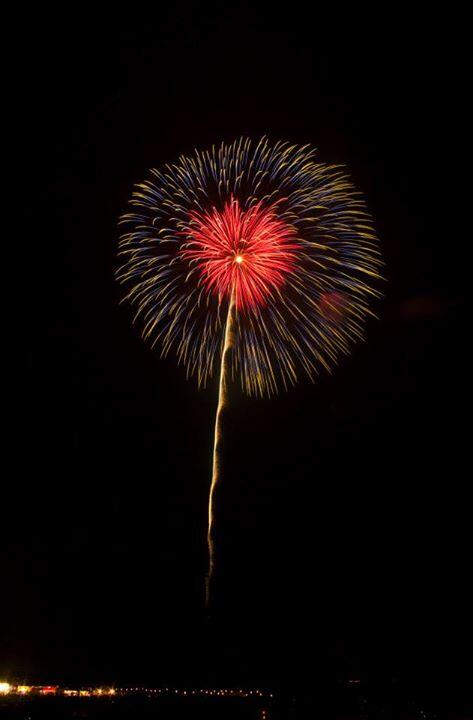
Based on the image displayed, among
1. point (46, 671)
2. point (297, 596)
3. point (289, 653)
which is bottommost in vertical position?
point (46, 671)

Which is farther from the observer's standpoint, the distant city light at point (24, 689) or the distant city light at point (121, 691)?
the distant city light at point (24, 689)

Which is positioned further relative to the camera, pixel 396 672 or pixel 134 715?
pixel 396 672

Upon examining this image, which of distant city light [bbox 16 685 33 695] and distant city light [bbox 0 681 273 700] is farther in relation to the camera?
distant city light [bbox 16 685 33 695]

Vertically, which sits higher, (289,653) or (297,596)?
(297,596)

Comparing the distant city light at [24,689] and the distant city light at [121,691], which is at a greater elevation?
the distant city light at [121,691]

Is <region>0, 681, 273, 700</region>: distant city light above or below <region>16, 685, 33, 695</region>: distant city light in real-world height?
above

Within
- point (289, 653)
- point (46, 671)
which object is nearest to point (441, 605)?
point (289, 653)

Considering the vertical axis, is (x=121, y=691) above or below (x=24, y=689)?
above

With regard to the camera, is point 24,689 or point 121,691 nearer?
point 121,691

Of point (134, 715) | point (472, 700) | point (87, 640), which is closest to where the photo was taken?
point (134, 715)

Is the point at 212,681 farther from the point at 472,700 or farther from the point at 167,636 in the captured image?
the point at 472,700

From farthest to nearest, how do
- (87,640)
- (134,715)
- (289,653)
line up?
(87,640), (289,653), (134,715)
